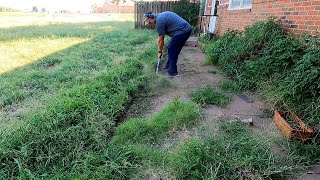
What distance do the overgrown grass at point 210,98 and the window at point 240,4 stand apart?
329cm

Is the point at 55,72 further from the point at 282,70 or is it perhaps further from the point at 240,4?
the point at 240,4

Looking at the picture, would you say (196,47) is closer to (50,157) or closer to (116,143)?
(116,143)

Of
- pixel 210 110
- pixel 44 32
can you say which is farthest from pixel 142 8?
pixel 210 110

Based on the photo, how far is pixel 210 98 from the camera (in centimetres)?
353

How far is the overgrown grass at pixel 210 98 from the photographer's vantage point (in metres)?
3.44

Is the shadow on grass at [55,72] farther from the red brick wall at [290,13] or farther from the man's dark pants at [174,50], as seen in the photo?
the red brick wall at [290,13]

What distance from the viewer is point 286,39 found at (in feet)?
11.2

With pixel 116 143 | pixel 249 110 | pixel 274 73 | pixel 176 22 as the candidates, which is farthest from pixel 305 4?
pixel 116 143

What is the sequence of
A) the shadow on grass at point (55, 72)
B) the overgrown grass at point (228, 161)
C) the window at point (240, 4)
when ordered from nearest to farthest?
the overgrown grass at point (228, 161) → the shadow on grass at point (55, 72) → the window at point (240, 4)

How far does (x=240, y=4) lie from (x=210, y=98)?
4.20 meters

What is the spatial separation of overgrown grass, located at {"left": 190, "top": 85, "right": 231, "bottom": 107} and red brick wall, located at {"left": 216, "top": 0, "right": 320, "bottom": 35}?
160 cm

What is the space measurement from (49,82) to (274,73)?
3.90 meters

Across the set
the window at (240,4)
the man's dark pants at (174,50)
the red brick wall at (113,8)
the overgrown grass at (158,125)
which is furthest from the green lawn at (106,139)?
the red brick wall at (113,8)

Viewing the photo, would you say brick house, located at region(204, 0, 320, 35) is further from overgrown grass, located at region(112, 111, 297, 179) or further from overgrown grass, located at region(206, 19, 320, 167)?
overgrown grass, located at region(112, 111, 297, 179)
